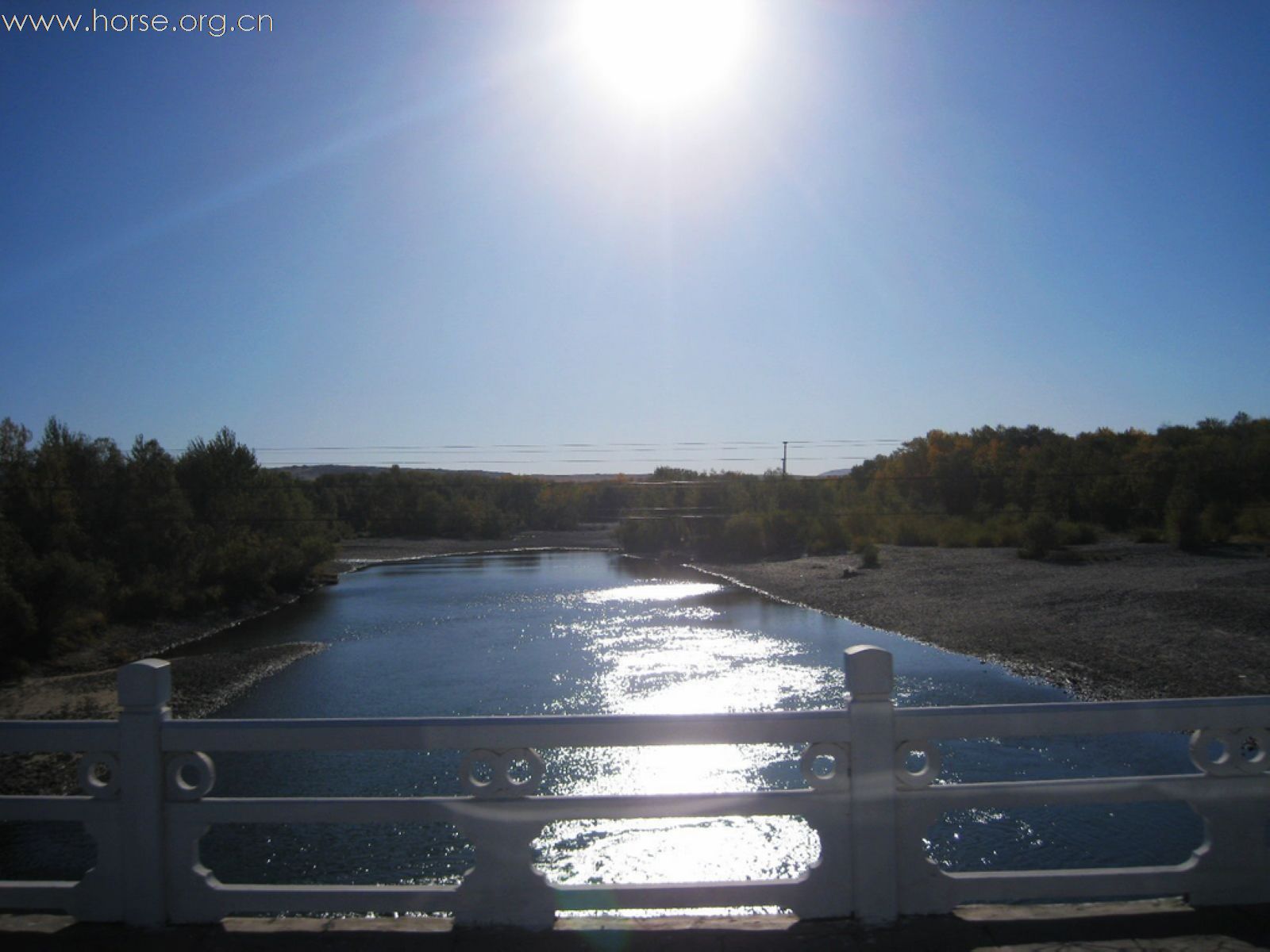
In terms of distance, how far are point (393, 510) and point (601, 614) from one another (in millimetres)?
35774

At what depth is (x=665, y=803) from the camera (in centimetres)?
327

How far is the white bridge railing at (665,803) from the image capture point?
3.24 meters

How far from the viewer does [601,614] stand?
3538 cm

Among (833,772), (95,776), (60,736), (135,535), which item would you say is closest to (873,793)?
(833,772)

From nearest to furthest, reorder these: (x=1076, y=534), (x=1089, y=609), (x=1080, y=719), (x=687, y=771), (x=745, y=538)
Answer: (x=1080, y=719), (x=687, y=771), (x=1089, y=609), (x=1076, y=534), (x=745, y=538)

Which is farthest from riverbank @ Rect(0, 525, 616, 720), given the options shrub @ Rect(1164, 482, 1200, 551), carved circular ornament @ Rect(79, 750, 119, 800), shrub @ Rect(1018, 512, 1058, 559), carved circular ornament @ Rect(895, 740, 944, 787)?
shrub @ Rect(1164, 482, 1200, 551)

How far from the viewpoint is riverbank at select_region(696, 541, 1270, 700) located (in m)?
20.4

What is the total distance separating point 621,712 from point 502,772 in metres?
16.3

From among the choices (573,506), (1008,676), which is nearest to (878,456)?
(573,506)

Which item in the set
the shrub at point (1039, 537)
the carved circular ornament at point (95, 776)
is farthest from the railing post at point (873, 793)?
the shrub at point (1039, 537)

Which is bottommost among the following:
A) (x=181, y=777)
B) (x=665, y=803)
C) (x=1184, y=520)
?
(x=1184, y=520)

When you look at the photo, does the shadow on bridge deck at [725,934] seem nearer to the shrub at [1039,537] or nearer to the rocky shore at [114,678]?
the rocky shore at [114,678]

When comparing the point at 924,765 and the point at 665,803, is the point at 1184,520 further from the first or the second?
the point at 665,803

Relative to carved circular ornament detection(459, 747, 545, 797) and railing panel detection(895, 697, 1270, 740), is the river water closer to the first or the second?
carved circular ornament detection(459, 747, 545, 797)
